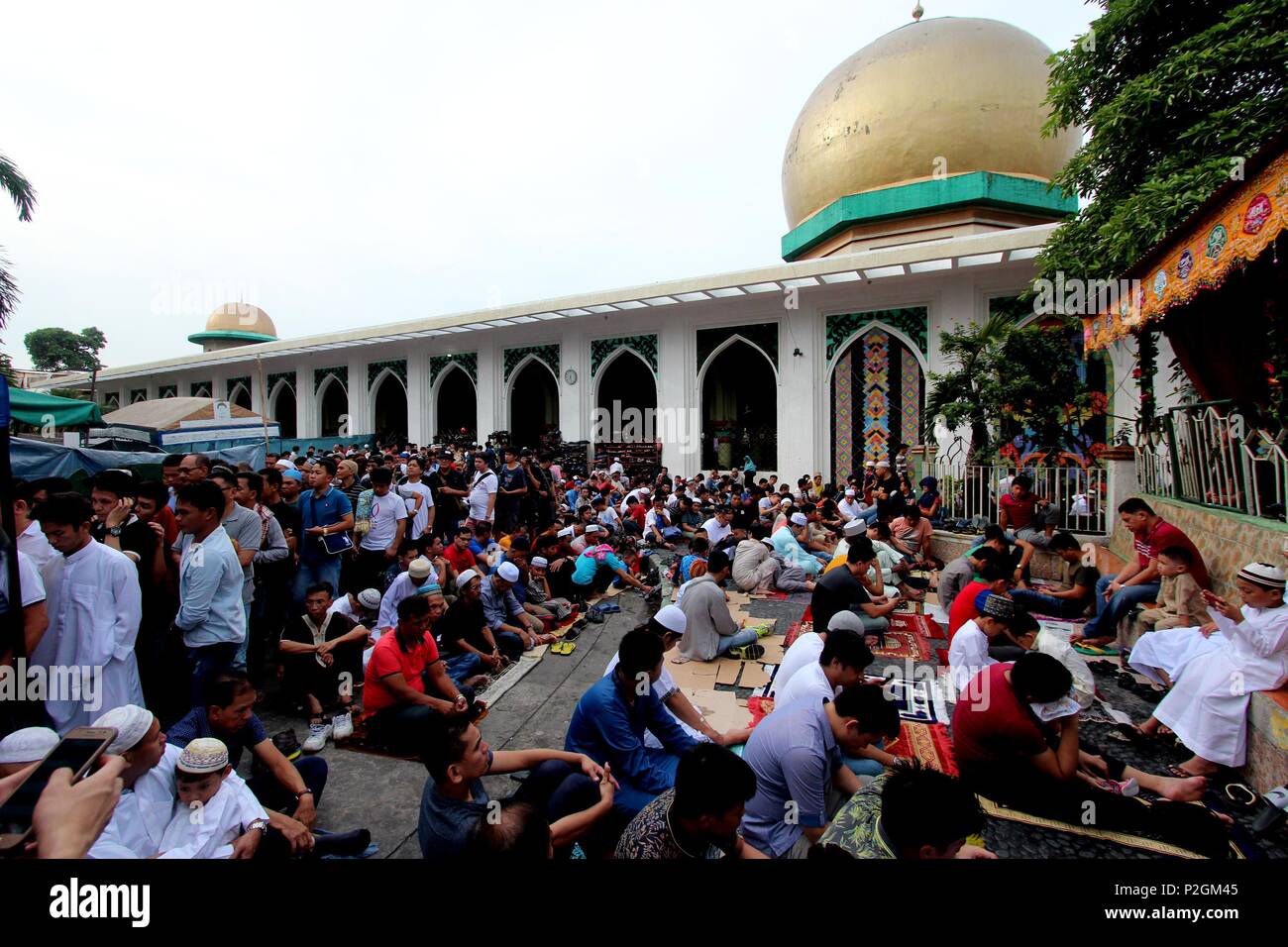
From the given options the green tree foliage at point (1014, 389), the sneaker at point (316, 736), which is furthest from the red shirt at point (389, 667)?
the green tree foliage at point (1014, 389)

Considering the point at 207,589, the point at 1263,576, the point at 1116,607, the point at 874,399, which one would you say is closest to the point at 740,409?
the point at 874,399

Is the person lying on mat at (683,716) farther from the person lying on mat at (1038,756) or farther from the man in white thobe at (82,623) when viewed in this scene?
the man in white thobe at (82,623)

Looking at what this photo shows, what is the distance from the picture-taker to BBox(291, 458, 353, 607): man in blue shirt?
4629 mm

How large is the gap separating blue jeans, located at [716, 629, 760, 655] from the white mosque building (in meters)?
6.23

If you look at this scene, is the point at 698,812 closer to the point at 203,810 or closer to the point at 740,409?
the point at 203,810

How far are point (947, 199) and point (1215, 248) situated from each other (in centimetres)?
975

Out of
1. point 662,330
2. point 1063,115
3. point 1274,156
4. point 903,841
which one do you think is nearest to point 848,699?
point 903,841

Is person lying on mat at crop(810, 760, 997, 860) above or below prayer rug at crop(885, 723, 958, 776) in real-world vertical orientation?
above

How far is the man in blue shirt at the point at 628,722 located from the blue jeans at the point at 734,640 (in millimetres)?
1986

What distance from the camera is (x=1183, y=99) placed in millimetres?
6262

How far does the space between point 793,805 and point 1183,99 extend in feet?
26.5

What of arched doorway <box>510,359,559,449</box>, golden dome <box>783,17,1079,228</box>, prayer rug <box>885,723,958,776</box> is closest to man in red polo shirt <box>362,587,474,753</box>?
prayer rug <box>885,723,958,776</box>

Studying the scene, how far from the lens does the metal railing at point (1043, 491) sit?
7.41 meters

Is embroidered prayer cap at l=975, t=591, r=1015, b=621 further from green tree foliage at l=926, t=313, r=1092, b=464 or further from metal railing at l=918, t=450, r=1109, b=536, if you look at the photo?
green tree foliage at l=926, t=313, r=1092, b=464
